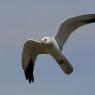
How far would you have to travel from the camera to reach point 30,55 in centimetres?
2333

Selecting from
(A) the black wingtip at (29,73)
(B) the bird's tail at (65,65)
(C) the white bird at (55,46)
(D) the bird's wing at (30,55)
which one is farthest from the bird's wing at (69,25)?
(A) the black wingtip at (29,73)

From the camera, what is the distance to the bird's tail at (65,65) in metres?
21.0

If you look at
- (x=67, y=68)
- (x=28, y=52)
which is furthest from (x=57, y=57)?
(x=28, y=52)

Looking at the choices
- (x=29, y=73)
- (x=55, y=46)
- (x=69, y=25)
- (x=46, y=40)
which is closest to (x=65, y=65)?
(x=55, y=46)

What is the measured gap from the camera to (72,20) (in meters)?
21.9

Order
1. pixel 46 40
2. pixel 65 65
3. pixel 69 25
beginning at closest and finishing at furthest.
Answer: pixel 46 40, pixel 65 65, pixel 69 25

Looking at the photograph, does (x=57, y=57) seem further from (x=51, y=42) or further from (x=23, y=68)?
(x=23, y=68)

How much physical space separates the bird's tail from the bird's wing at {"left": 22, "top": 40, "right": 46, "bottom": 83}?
3.82 ft

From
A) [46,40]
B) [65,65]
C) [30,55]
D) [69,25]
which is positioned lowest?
[65,65]

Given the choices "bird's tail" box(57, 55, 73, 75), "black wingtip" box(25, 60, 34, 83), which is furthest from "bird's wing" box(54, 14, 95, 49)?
"black wingtip" box(25, 60, 34, 83)

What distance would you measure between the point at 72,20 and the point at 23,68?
9.81 ft

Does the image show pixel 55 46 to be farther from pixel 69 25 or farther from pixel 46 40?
pixel 69 25

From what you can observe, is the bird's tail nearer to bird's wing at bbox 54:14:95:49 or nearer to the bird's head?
the bird's head

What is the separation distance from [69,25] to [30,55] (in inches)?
82.7
